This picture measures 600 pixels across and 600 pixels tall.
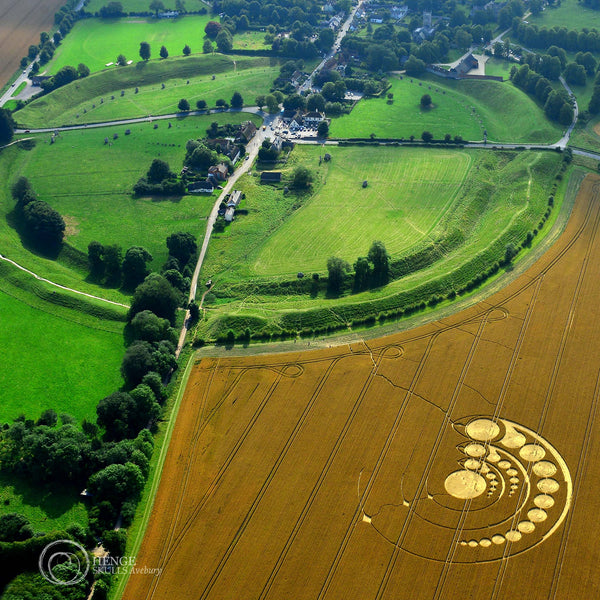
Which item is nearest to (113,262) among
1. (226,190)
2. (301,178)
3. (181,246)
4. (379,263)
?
(181,246)

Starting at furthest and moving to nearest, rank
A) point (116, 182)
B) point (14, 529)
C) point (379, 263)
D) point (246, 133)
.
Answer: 1. point (246, 133)
2. point (116, 182)
3. point (379, 263)
4. point (14, 529)

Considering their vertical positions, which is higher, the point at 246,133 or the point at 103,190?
the point at 246,133

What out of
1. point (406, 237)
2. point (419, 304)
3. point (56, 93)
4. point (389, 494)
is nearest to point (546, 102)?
point (406, 237)

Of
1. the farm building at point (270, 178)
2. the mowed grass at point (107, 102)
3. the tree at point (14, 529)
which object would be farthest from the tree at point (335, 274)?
the mowed grass at point (107, 102)

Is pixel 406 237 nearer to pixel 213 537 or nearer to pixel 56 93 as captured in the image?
pixel 213 537

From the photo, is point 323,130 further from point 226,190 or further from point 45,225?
point 45,225

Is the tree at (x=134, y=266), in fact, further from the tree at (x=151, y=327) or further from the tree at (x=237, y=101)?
the tree at (x=237, y=101)

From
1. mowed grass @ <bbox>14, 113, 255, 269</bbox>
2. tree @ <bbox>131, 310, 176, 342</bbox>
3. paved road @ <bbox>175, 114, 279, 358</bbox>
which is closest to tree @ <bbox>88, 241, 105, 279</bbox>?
mowed grass @ <bbox>14, 113, 255, 269</bbox>
